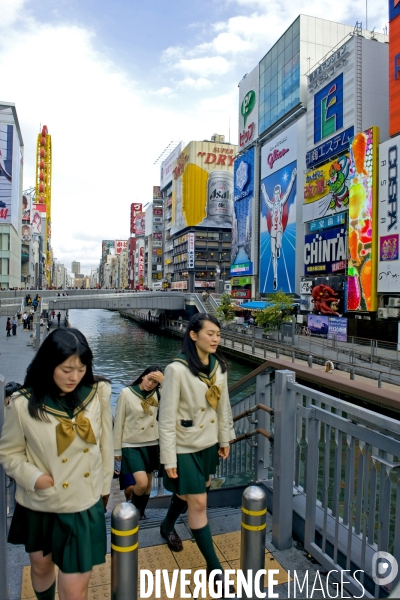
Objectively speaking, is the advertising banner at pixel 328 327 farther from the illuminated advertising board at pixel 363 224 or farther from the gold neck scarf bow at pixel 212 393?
the gold neck scarf bow at pixel 212 393

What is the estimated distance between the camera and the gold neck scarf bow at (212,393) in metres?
3.15

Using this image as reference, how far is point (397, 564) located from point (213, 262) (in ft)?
273

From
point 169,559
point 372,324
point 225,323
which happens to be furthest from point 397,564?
point 225,323

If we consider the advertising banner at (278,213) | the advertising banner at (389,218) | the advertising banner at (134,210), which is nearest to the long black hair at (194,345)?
the advertising banner at (389,218)

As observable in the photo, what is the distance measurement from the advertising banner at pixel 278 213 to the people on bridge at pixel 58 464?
132 feet

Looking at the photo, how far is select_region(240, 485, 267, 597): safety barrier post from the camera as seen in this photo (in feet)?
8.05

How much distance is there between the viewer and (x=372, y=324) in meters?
28.1

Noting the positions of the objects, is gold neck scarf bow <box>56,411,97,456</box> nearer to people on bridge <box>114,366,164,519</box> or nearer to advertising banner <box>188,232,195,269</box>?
people on bridge <box>114,366,164,519</box>

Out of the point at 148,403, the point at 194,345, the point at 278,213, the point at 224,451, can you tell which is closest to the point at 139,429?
the point at 148,403

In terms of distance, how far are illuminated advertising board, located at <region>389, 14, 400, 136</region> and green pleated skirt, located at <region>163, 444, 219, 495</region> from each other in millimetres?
29414

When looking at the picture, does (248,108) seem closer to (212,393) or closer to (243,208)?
(243,208)

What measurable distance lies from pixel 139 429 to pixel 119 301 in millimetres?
44212

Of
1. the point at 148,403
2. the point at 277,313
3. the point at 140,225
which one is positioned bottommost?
the point at 277,313

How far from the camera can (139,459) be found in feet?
13.7
